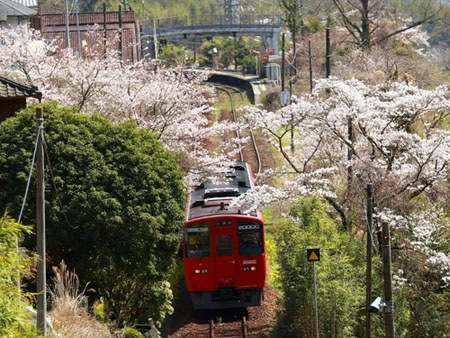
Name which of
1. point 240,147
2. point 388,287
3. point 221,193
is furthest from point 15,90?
point 240,147

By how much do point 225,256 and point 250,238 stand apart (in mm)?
708

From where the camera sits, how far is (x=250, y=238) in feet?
64.0

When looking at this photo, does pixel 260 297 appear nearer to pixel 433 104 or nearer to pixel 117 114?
pixel 433 104

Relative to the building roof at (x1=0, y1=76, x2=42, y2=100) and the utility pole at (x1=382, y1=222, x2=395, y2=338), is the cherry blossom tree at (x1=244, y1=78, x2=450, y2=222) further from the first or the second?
the utility pole at (x1=382, y1=222, x2=395, y2=338)

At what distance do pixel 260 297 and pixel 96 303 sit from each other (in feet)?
12.4

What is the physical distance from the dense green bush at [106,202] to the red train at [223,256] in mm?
1017

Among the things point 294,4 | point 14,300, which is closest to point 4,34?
point 14,300

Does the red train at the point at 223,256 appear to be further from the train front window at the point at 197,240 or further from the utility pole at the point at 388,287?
the utility pole at the point at 388,287

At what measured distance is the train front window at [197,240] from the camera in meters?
19.3

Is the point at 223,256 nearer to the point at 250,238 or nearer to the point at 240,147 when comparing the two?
the point at 250,238

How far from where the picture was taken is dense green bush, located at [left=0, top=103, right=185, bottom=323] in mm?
17000

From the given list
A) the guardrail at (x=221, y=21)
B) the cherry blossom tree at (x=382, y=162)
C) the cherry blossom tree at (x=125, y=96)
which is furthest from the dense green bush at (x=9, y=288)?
the guardrail at (x=221, y=21)

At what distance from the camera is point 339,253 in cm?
1873

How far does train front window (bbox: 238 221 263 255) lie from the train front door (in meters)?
0.20
